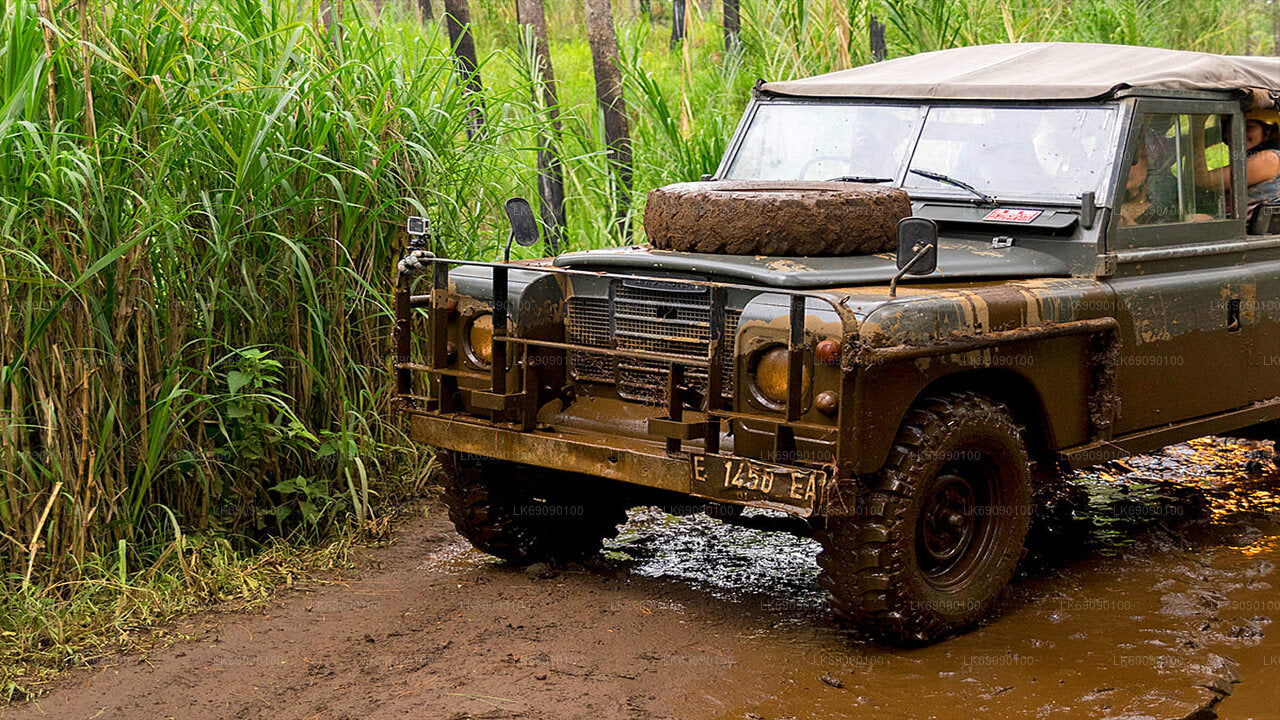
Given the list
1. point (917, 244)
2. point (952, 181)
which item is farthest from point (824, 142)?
point (917, 244)

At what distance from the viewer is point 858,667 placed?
13.3ft

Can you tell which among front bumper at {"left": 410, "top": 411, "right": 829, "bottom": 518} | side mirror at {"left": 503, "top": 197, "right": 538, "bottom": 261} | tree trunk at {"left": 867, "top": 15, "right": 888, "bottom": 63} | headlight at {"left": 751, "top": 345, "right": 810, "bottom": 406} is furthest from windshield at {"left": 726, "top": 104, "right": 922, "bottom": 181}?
tree trunk at {"left": 867, "top": 15, "right": 888, "bottom": 63}

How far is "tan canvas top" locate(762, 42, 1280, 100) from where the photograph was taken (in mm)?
5000

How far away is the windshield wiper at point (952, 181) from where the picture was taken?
494 cm

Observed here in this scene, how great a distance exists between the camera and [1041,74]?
17.1 ft

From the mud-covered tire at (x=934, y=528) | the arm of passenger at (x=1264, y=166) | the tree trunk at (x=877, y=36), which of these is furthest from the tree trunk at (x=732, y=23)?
the mud-covered tire at (x=934, y=528)

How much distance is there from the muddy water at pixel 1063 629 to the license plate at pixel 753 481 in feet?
1.86

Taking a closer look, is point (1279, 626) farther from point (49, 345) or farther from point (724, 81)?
point (724, 81)

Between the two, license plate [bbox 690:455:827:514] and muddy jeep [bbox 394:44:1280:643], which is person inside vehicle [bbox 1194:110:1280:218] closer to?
muddy jeep [bbox 394:44:1280:643]

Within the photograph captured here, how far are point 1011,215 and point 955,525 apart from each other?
1237 millimetres

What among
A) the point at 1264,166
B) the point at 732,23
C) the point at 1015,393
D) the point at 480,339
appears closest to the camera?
the point at 1015,393

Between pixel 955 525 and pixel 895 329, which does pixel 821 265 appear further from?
pixel 955 525

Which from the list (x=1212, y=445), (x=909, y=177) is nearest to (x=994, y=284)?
(x=909, y=177)

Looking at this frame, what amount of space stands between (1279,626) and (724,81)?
5948 mm
